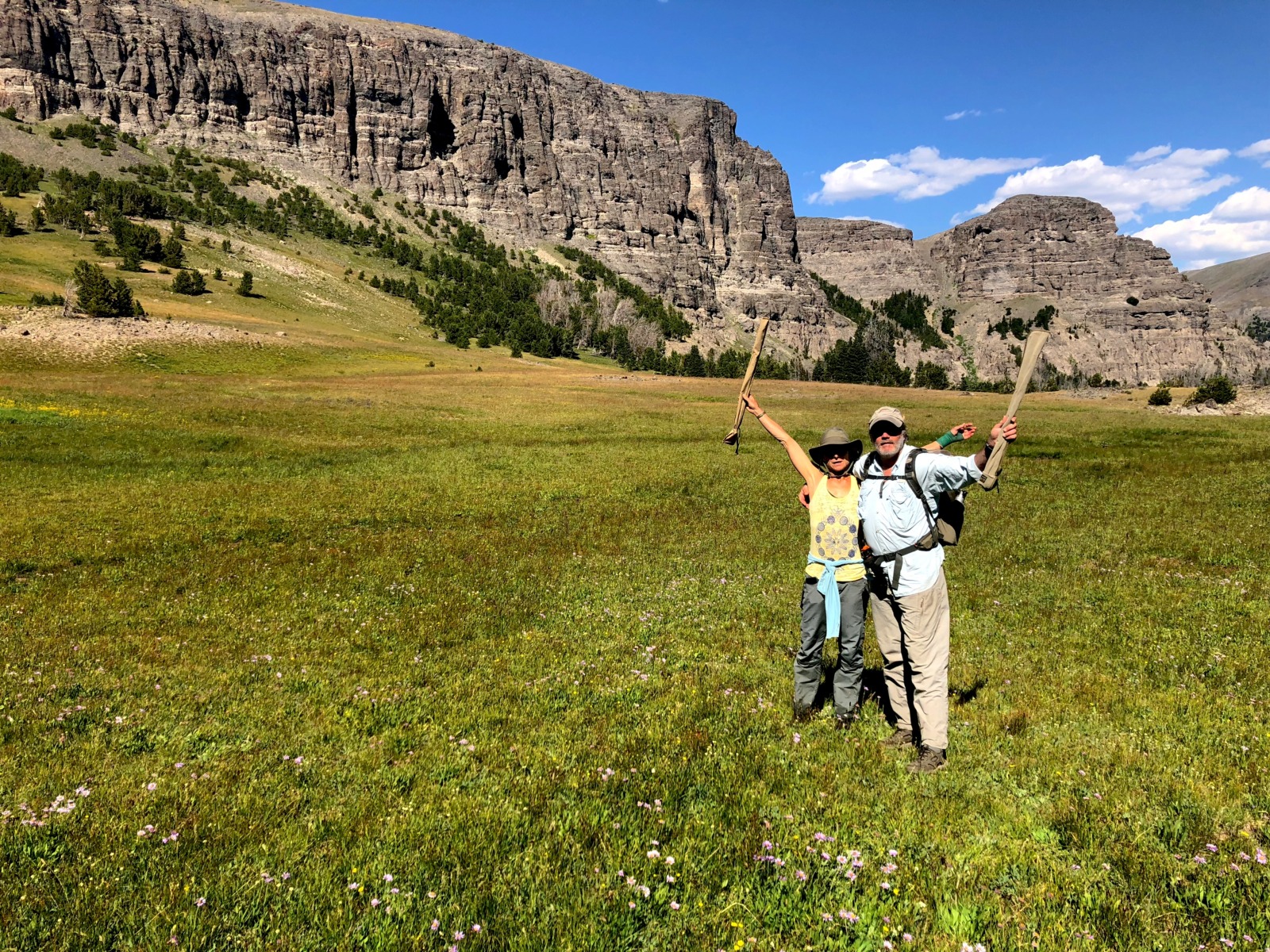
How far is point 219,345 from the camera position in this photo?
240 ft

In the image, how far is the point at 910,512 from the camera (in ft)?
25.9

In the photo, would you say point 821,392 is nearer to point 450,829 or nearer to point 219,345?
point 219,345

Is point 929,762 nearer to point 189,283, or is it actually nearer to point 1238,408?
point 1238,408

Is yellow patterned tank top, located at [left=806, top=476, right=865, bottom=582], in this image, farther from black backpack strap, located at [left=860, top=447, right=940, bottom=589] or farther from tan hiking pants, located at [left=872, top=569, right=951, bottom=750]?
tan hiking pants, located at [left=872, top=569, right=951, bottom=750]

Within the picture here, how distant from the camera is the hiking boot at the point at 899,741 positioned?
8305 mm

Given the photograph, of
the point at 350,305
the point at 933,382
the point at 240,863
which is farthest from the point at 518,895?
the point at 933,382

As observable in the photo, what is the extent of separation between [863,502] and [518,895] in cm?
592

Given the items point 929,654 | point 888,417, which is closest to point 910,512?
point 888,417

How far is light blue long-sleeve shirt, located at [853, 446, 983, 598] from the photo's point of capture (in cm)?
760

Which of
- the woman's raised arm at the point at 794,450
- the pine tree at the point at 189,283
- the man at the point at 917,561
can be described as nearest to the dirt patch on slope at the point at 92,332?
the pine tree at the point at 189,283

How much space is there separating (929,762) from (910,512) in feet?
9.98

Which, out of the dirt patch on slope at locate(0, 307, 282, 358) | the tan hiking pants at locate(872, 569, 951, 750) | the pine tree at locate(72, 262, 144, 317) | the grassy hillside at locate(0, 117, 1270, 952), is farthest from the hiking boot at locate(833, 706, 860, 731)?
the pine tree at locate(72, 262, 144, 317)

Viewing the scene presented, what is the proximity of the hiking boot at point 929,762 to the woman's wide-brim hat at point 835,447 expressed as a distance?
3.79m

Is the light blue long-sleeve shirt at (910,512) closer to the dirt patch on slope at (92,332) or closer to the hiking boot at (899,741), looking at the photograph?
the hiking boot at (899,741)
